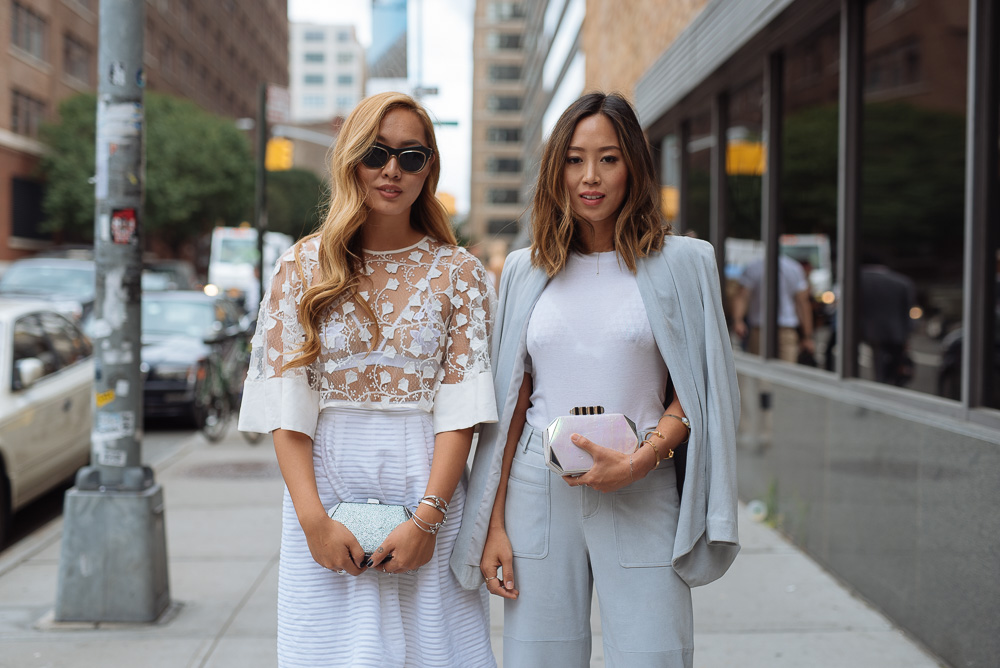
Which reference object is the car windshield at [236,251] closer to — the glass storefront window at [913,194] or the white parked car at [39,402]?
the white parked car at [39,402]

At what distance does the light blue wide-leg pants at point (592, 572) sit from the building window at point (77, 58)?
3831 cm

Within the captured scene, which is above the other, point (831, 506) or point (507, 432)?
point (507, 432)

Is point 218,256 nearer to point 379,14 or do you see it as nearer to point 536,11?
point 379,14

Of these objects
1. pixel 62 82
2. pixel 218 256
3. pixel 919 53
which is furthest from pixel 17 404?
pixel 62 82

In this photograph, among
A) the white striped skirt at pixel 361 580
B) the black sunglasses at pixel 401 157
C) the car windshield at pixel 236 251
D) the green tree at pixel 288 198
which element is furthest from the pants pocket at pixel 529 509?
the green tree at pixel 288 198

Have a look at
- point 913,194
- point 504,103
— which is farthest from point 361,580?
point 504,103

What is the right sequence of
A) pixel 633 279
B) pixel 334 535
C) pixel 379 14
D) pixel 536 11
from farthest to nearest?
pixel 536 11
pixel 379 14
pixel 633 279
pixel 334 535

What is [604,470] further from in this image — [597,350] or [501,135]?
[501,135]

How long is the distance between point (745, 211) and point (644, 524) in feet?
20.2

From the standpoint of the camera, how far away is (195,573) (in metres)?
5.51

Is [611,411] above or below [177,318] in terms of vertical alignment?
below

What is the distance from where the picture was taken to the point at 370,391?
7.97 feet

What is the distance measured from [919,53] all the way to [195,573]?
17.6ft

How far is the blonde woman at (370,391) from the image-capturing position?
2393mm
